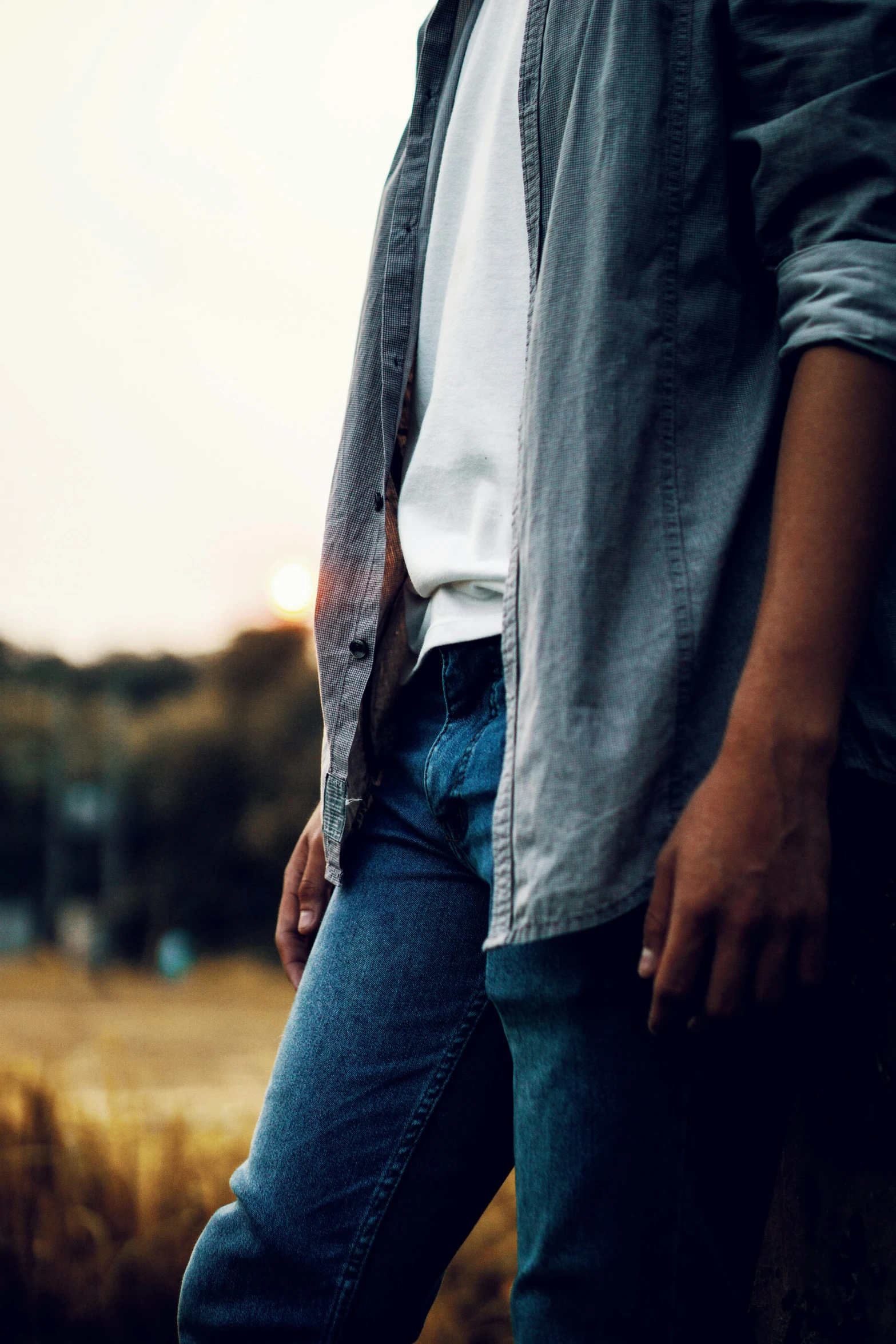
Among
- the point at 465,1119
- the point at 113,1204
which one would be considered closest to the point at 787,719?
the point at 465,1119

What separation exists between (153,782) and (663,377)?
48.2 meters

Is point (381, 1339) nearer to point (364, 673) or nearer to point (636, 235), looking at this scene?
point (364, 673)

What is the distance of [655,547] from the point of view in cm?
81

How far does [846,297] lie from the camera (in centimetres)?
75

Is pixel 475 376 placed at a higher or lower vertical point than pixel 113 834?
higher

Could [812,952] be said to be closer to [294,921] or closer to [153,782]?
[294,921]

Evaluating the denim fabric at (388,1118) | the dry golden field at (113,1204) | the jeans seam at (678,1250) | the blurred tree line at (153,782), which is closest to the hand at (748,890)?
the jeans seam at (678,1250)

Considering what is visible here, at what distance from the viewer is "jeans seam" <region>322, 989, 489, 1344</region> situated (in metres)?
0.99

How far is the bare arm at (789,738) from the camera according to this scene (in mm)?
702

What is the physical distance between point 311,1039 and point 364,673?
1.28ft

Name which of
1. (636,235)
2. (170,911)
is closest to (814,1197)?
(636,235)

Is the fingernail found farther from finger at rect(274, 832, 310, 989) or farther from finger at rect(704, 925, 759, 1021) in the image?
finger at rect(274, 832, 310, 989)

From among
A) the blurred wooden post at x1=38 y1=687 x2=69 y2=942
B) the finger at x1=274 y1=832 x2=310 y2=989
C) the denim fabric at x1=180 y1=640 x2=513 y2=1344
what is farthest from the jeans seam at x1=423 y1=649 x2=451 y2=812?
the blurred wooden post at x1=38 y1=687 x2=69 y2=942

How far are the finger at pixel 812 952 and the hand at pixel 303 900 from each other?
2.30ft
